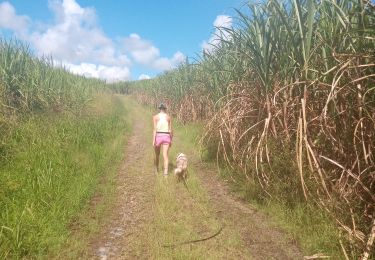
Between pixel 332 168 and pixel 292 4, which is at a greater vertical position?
pixel 292 4

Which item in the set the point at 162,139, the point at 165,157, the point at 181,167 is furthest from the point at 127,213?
the point at 162,139

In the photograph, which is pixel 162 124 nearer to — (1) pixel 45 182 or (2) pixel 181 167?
(2) pixel 181 167

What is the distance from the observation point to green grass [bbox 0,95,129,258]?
165 inches

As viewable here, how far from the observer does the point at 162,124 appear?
26.6 feet

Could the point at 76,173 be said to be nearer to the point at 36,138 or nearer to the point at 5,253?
the point at 36,138

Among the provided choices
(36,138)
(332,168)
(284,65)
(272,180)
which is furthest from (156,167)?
(332,168)

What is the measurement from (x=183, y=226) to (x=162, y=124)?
3.54 meters

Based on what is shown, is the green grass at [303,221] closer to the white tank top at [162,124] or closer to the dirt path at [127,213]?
the dirt path at [127,213]

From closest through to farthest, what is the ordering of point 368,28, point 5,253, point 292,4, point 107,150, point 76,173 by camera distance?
point 5,253, point 368,28, point 292,4, point 76,173, point 107,150

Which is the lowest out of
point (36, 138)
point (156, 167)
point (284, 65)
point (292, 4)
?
point (156, 167)

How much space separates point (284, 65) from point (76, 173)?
4262mm

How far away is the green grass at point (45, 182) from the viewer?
165 inches

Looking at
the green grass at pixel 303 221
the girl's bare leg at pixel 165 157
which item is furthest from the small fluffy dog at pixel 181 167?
the green grass at pixel 303 221

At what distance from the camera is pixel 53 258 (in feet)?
13.2
